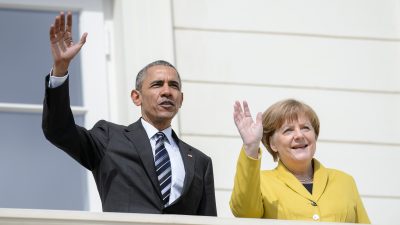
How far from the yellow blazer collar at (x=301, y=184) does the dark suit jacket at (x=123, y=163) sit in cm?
32

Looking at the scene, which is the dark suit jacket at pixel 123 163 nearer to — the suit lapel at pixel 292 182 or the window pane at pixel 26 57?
the suit lapel at pixel 292 182

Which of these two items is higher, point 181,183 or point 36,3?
point 36,3

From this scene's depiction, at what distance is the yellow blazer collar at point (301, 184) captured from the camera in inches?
263

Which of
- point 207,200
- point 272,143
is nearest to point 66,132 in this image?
point 207,200

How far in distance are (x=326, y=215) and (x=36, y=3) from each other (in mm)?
2391

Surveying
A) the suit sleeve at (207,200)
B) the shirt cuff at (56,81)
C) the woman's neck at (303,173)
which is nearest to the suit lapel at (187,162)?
the suit sleeve at (207,200)

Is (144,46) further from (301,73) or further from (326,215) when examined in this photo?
(326,215)

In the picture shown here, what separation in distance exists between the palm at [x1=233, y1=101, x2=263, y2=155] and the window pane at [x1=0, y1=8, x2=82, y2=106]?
1705mm

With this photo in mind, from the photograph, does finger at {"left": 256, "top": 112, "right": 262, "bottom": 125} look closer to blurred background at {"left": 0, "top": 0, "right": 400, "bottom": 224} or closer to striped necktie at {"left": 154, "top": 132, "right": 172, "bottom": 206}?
striped necktie at {"left": 154, "top": 132, "right": 172, "bottom": 206}

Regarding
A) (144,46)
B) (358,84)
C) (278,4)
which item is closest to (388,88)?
(358,84)

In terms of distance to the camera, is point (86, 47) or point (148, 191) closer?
point (148, 191)

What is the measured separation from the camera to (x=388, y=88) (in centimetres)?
848

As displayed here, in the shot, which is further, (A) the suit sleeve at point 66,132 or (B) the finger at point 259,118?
(B) the finger at point 259,118

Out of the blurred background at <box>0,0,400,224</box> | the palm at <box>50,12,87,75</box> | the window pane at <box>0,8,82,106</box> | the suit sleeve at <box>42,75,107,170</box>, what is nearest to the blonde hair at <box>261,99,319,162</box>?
the suit sleeve at <box>42,75,107,170</box>
